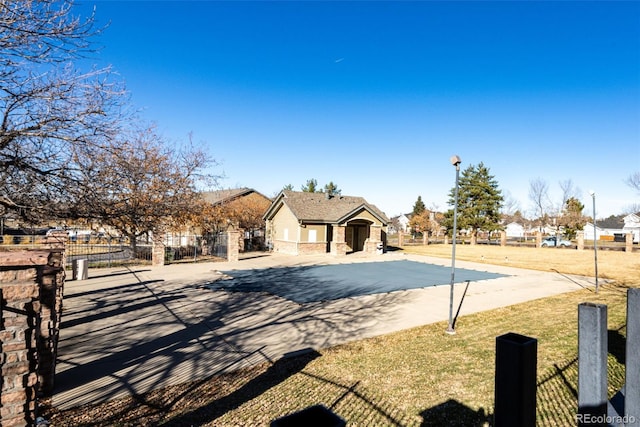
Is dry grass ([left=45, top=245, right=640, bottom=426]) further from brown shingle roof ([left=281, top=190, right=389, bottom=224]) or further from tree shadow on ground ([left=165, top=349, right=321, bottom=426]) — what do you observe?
brown shingle roof ([left=281, top=190, right=389, bottom=224])

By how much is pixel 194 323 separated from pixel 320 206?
80.9 feet

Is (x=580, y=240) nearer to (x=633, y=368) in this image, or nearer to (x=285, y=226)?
(x=285, y=226)

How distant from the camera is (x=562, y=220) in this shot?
2292 inches

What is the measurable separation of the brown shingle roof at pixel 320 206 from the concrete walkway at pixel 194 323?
1462 centimetres

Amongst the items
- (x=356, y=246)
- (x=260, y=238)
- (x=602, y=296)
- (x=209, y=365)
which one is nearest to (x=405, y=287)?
(x=602, y=296)

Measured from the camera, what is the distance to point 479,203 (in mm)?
53281

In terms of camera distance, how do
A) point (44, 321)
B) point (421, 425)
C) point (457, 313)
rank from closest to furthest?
1. point (421, 425)
2. point (44, 321)
3. point (457, 313)

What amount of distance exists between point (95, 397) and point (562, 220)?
226 feet

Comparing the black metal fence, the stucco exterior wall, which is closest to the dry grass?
the black metal fence

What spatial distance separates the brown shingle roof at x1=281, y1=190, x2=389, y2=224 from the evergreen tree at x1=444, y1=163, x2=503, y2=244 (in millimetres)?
24242

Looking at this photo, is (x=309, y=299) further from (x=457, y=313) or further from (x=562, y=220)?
(x=562, y=220)

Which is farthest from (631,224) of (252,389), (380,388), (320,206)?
(252,389)

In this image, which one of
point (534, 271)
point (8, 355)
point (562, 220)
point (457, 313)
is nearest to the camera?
point (8, 355)

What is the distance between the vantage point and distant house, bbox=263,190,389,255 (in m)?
30.9
